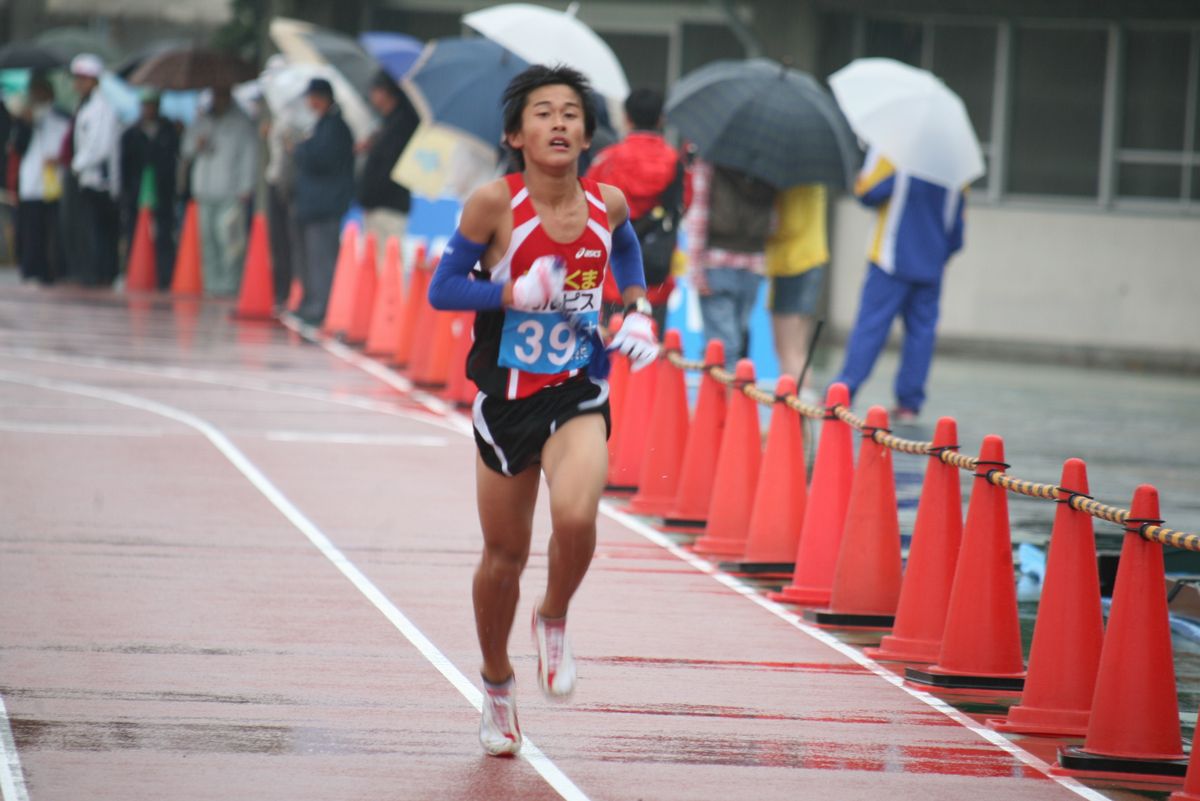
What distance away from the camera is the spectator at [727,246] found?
623 inches

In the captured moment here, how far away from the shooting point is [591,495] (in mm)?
6922

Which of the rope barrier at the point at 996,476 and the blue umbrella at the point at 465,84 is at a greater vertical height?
the blue umbrella at the point at 465,84

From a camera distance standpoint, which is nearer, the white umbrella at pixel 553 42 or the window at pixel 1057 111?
the white umbrella at pixel 553 42

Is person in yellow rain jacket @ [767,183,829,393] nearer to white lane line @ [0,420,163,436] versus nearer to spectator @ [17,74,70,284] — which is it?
white lane line @ [0,420,163,436]

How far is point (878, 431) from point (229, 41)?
24477 mm

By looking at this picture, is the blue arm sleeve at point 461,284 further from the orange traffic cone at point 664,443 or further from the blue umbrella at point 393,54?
the blue umbrella at point 393,54

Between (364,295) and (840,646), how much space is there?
13.9 meters

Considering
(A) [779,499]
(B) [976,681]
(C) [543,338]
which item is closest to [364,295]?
(A) [779,499]

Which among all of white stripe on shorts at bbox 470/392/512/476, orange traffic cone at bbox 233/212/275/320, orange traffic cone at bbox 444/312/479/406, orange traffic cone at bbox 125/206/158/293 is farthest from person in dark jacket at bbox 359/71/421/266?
white stripe on shorts at bbox 470/392/512/476

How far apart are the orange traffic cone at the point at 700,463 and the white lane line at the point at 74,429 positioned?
424 centimetres

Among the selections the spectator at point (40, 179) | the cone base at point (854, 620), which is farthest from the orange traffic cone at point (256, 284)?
the cone base at point (854, 620)

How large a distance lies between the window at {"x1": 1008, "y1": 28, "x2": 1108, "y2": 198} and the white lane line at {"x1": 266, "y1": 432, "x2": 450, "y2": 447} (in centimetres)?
1417

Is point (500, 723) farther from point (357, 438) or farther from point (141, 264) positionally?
point (141, 264)

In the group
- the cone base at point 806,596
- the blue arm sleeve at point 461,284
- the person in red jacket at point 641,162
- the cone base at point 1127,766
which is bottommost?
the cone base at point 1127,766
